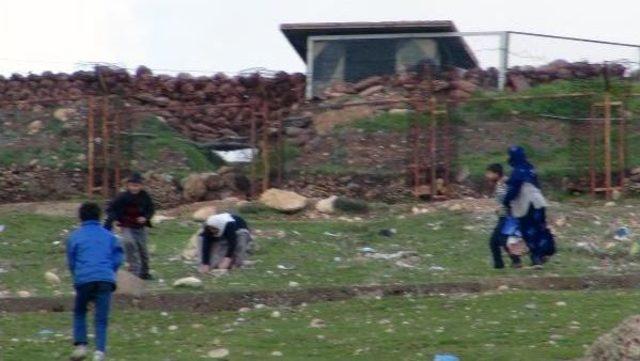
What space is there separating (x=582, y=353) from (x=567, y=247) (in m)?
8.56

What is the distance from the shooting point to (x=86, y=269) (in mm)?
12820

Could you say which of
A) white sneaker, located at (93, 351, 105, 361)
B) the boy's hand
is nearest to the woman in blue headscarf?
the boy's hand

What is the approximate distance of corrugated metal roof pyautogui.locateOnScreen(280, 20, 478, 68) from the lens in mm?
32000

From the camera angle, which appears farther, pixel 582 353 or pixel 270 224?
pixel 270 224

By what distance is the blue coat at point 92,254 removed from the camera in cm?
1281

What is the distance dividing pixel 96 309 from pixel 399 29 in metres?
19.9

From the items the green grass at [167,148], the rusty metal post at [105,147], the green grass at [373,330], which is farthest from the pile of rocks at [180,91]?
the green grass at [373,330]

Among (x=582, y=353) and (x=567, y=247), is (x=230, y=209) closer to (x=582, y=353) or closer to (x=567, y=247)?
(x=567, y=247)

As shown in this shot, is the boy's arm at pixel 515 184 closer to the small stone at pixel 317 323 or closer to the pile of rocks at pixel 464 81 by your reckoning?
the small stone at pixel 317 323

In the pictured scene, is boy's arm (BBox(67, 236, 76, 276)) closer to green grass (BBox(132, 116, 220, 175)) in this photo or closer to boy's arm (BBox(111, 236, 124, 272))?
boy's arm (BBox(111, 236, 124, 272))

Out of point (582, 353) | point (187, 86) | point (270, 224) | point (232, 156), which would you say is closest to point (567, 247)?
point (270, 224)

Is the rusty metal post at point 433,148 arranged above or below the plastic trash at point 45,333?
above

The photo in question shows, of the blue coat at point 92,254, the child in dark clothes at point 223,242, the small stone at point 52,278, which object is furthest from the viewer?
the small stone at point 52,278

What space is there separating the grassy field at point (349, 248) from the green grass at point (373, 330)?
68.3 inches
